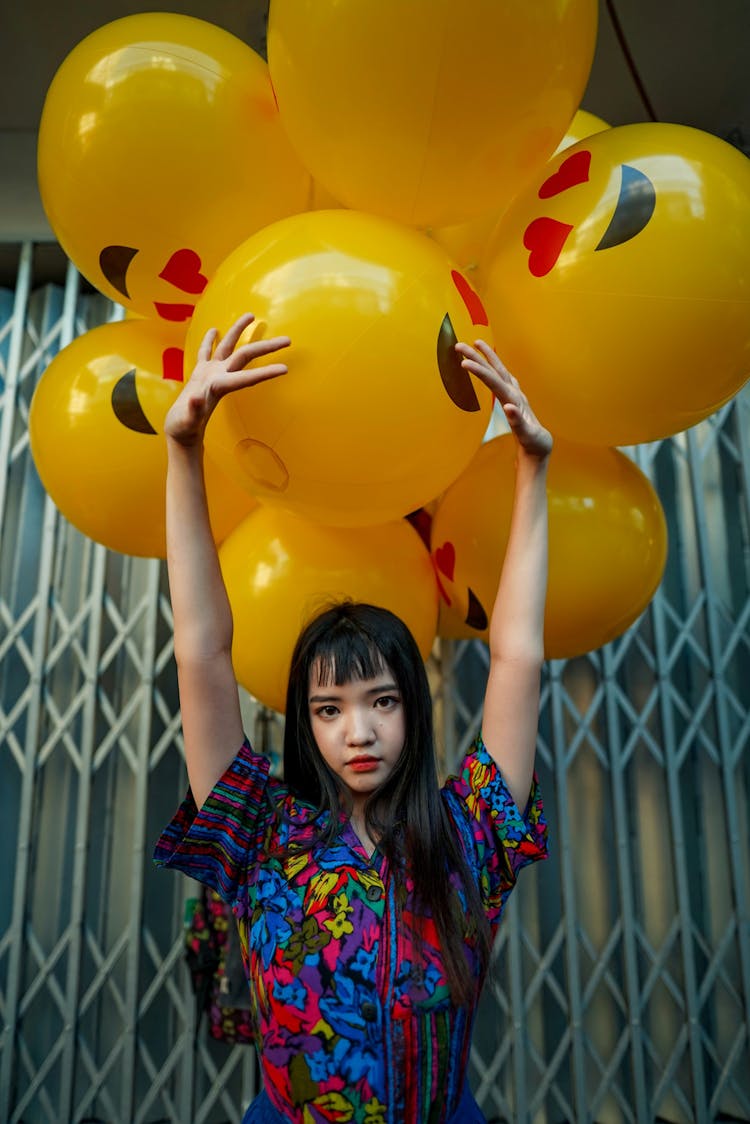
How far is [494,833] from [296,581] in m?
0.50

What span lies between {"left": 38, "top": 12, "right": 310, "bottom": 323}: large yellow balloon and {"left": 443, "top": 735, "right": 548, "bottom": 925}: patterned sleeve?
0.83m

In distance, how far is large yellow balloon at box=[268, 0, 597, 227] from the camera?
3.29 ft

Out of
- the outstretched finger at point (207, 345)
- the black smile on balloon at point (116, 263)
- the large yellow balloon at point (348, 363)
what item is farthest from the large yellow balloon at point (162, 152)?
the outstretched finger at point (207, 345)

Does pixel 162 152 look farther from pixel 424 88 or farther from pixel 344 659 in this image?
pixel 344 659

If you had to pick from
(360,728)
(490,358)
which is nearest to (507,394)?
(490,358)

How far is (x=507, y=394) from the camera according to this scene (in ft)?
3.30

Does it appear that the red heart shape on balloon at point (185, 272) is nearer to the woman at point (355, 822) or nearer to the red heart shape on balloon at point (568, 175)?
the woman at point (355, 822)

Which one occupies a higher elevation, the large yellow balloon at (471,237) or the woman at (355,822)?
the large yellow balloon at (471,237)

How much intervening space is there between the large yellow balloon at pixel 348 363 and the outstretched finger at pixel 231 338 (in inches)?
1.0

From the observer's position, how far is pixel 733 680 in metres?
2.64

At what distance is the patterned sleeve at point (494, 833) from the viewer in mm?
981

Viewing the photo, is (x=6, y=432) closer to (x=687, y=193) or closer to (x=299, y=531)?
(x=299, y=531)

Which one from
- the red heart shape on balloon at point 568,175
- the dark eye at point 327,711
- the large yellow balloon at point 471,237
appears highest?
the large yellow balloon at point 471,237

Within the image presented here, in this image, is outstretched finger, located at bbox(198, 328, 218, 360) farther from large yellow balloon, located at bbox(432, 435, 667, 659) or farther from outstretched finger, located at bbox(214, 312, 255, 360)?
large yellow balloon, located at bbox(432, 435, 667, 659)
